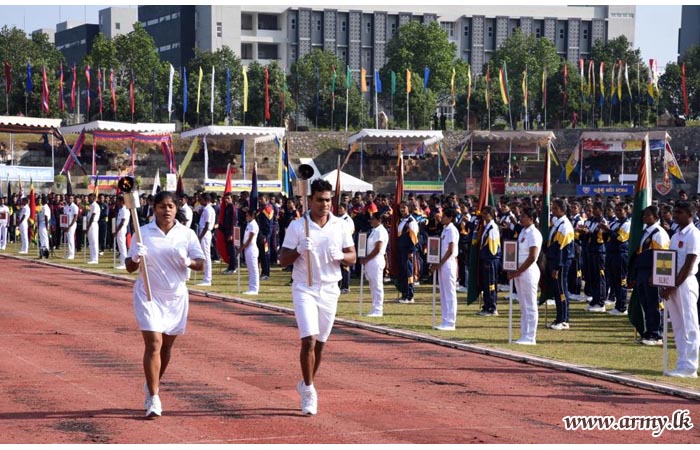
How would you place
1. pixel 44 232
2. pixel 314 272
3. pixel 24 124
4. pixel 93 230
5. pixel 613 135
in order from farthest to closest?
pixel 613 135
pixel 24 124
pixel 44 232
pixel 93 230
pixel 314 272

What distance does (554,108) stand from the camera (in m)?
79.4

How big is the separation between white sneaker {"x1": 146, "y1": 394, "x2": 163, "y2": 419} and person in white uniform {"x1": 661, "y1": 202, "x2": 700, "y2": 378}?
658 cm

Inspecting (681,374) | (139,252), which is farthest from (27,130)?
(139,252)

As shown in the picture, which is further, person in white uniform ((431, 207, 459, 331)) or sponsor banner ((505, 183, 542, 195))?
sponsor banner ((505, 183, 542, 195))

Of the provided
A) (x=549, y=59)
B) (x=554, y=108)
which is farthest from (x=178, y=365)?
(x=549, y=59)

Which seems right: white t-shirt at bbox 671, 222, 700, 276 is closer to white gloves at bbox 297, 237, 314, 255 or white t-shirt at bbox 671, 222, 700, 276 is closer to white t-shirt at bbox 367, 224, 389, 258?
white gloves at bbox 297, 237, 314, 255

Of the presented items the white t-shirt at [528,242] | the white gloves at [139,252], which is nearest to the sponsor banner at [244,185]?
the white t-shirt at [528,242]

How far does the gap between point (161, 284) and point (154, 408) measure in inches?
45.5

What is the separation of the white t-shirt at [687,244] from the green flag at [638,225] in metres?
2.25

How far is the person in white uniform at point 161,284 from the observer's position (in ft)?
34.9

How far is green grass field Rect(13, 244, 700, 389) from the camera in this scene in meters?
15.4

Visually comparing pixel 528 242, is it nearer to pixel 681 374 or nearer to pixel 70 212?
pixel 681 374

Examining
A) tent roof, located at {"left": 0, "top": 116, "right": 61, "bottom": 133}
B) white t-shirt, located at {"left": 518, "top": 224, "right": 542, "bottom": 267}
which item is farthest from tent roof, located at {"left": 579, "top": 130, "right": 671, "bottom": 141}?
white t-shirt, located at {"left": 518, "top": 224, "right": 542, "bottom": 267}

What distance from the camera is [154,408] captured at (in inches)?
415
